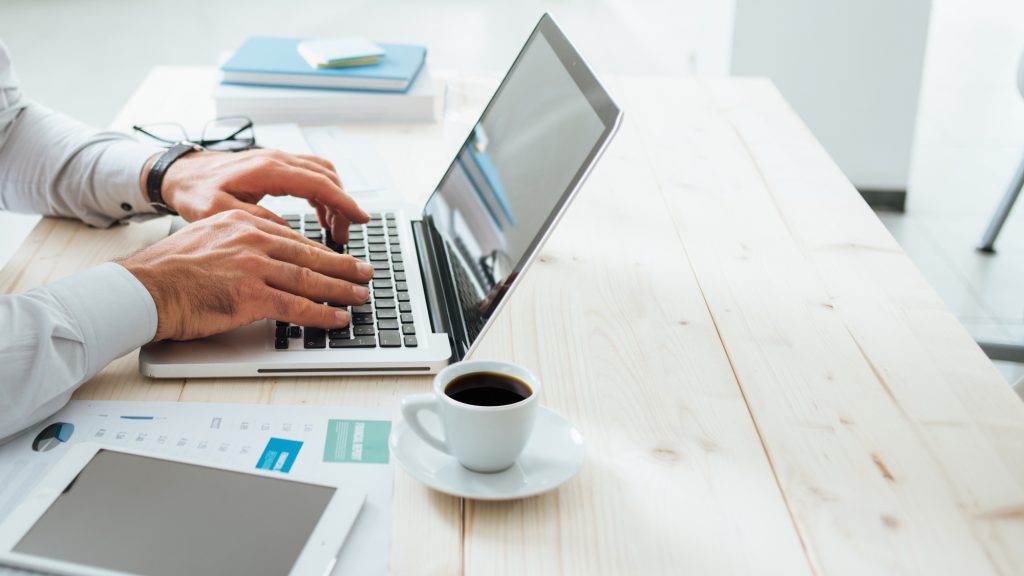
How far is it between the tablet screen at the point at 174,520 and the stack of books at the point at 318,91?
2.86ft

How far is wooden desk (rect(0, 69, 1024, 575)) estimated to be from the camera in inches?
25.9

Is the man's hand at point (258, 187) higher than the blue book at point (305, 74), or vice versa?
the blue book at point (305, 74)

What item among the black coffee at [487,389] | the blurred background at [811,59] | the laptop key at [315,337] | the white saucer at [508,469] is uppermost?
the black coffee at [487,389]

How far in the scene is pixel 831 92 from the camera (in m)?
2.86

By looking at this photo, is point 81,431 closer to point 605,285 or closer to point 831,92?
point 605,285

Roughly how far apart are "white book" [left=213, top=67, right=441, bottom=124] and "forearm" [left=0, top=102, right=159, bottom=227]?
0.24m

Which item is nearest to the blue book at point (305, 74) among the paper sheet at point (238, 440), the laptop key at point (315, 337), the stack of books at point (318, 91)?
the stack of books at point (318, 91)

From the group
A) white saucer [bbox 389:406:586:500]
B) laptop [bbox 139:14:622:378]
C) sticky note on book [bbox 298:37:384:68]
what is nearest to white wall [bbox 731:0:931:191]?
A: sticky note on book [bbox 298:37:384:68]

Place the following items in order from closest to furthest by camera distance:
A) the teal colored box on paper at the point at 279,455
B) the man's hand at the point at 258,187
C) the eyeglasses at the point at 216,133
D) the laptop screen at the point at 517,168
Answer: the teal colored box on paper at the point at 279,455, the laptop screen at the point at 517,168, the man's hand at the point at 258,187, the eyeglasses at the point at 216,133

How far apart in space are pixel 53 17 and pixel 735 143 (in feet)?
13.6

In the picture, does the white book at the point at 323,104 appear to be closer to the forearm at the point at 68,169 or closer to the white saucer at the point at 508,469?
the forearm at the point at 68,169

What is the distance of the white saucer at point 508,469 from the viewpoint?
2.23 ft

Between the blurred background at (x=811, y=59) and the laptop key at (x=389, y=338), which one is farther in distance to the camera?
the blurred background at (x=811, y=59)

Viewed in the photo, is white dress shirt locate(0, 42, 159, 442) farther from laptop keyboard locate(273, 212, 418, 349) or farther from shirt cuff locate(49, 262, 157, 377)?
laptop keyboard locate(273, 212, 418, 349)
